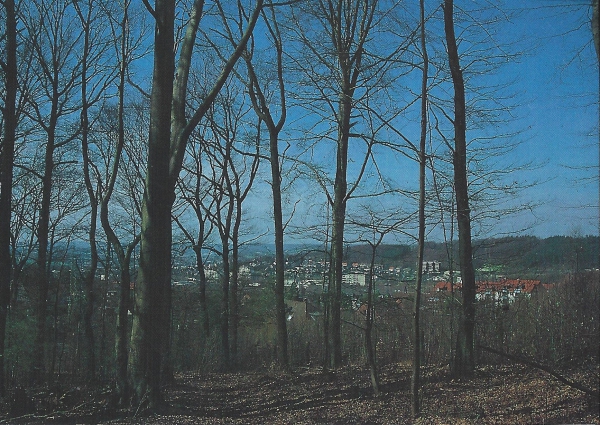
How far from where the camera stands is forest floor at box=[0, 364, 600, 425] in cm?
573

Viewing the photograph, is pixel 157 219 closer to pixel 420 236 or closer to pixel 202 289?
pixel 420 236

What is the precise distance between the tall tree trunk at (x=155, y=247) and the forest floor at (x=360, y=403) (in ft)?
1.79

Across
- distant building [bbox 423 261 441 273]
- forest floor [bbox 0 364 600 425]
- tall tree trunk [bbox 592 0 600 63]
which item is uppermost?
tall tree trunk [bbox 592 0 600 63]

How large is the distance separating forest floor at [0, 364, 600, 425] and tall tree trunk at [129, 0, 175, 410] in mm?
547

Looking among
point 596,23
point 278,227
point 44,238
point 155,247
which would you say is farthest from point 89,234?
point 596,23

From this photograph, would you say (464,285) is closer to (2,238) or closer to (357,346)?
(357,346)

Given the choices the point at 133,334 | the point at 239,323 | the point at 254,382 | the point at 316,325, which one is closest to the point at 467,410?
the point at 133,334

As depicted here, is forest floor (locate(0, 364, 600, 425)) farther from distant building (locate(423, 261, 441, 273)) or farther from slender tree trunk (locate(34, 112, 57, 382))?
slender tree trunk (locate(34, 112, 57, 382))

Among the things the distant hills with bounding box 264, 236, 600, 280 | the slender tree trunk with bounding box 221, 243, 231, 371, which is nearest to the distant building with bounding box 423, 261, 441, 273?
the distant hills with bounding box 264, 236, 600, 280

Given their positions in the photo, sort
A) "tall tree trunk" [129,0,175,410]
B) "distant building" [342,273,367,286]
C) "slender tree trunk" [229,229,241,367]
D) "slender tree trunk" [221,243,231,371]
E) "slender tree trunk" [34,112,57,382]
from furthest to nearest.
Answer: "slender tree trunk" [229,229,241,367] → "slender tree trunk" [221,243,231,371] → "slender tree trunk" [34,112,57,382] → "distant building" [342,273,367,286] → "tall tree trunk" [129,0,175,410]

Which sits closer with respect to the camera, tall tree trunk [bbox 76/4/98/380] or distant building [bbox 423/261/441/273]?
distant building [bbox 423/261/441/273]

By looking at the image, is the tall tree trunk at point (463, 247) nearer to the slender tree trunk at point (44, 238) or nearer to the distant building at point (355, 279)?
the distant building at point (355, 279)

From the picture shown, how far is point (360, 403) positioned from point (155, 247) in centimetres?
336

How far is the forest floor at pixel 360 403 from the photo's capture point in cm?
573
